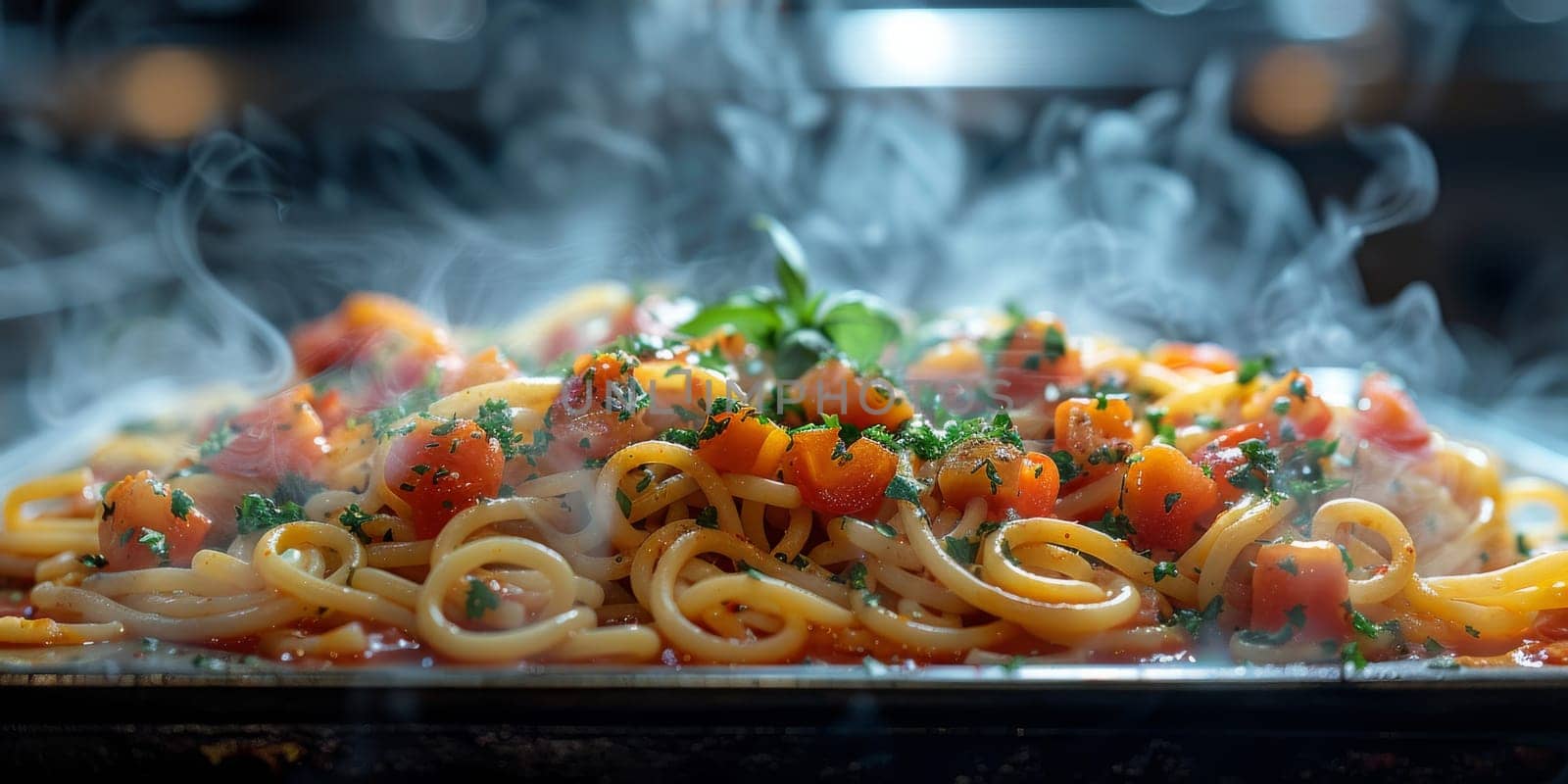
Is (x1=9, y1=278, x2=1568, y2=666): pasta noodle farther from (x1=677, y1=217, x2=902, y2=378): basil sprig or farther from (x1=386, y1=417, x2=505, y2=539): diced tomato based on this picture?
(x1=677, y1=217, x2=902, y2=378): basil sprig

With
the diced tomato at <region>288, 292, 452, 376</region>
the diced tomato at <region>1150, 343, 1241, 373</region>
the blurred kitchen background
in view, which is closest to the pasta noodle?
the diced tomato at <region>288, 292, 452, 376</region>

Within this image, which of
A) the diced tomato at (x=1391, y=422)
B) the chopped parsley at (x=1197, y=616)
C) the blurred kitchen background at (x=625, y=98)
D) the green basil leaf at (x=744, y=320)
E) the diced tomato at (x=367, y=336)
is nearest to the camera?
the chopped parsley at (x=1197, y=616)

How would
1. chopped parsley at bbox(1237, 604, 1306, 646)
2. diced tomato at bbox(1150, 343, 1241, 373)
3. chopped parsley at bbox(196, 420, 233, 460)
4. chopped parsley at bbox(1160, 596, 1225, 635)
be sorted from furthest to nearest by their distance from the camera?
diced tomato at bbox(1150, 343, 1241, 373), chopped parsley at bbox(196, 420, 233, 460), chopped parsley at bbox(1160, 596, 1225, 635), chopped parsley at bbox(1237, 604, 1306, 646)

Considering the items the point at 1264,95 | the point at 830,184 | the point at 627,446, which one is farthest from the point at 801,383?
the point at 1264,95

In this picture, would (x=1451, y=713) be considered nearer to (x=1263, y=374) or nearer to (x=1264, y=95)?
(x=1263, y=374)

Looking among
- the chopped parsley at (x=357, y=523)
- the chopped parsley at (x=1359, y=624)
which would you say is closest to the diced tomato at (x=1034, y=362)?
the chopped parsley at (x=1359, y=624)

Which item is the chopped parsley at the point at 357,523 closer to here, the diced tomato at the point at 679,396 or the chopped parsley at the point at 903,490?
the diced tomato at the point at 679,396

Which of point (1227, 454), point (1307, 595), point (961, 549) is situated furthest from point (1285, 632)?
point (961, 549)
